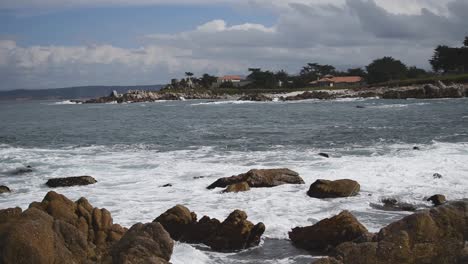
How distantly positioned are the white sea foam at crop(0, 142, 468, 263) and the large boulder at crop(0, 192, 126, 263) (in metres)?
1.79

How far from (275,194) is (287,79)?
171999 millimetres

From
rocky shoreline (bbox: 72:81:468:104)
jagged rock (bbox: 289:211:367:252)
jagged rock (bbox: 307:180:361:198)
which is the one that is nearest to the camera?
jagged rock (bbox: 289:211:367:252)

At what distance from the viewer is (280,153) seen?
27797 mm

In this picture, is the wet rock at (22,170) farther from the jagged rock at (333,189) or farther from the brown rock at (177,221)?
the jagged rock at (333,189)

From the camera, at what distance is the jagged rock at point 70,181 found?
2022 centimetres

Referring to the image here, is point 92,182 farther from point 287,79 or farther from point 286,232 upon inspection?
point 287,79

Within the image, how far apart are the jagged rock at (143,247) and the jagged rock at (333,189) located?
8204mm

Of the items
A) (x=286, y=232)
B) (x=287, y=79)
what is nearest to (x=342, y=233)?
(x=286, y=232)

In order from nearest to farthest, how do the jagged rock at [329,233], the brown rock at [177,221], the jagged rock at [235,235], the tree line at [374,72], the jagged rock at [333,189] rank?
1. the jagged rock at [329,233]
2. the jagged rock at [235,235]
3. the brown rock at [177,221]
4. the jagged rock at [333,189]
5. the tree line at [374,72]

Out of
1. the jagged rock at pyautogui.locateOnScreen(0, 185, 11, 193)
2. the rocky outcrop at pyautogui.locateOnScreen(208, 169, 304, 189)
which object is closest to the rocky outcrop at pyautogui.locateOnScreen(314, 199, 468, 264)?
the rocky outcrop at pyautogui.locateOnScreen(208, 169, 304, 189)

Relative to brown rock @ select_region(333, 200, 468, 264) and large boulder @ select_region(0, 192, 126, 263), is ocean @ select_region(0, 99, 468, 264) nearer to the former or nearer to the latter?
large boulder @ select_region(0, 192, 126, 263)

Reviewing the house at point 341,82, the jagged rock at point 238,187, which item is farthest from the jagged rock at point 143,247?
the house at point 341,82

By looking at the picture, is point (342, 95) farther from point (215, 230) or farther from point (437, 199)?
point (215, 230)

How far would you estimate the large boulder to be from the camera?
796 centimetres
